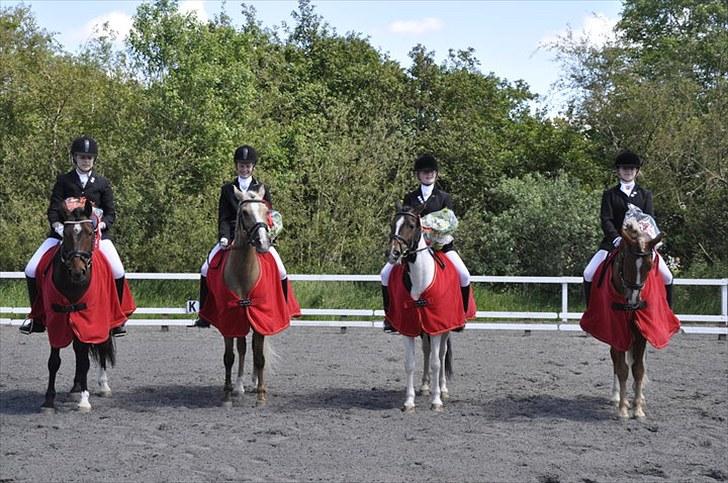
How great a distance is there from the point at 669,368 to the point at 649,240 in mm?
4457

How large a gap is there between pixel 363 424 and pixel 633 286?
2.80m

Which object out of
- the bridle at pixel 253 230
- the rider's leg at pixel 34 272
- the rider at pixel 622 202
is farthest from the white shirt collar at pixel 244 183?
the rider at pixel 622 202

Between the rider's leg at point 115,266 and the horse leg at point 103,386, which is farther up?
the rider's leg at point 115,266

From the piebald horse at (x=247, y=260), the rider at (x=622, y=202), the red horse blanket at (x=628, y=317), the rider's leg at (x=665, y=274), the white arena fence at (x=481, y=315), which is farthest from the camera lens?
the white arena fence at (x=481, y=315)

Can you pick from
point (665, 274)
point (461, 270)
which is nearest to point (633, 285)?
point (665, 274)

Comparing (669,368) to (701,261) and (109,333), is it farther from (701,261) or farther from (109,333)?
(701,261)

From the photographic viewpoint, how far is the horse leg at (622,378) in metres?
8.59

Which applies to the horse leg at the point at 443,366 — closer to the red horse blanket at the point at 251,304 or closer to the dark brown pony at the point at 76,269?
the red horse blanket at the point at 251,304

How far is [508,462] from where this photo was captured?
6918 millimetres

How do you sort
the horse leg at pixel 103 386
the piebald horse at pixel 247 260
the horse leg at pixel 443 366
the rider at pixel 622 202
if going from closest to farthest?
the piebald horse at pixel 247 260 → the rider at pixel 622 202 → the horse leg at pixel 443 366 → the horse leg at pixel 103 386

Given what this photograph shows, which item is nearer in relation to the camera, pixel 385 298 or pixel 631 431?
pixel 631 431

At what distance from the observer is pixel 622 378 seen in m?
8.59

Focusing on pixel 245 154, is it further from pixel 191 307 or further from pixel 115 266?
pixel 191 307

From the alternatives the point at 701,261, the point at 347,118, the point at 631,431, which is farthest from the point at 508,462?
the point at 347,118
